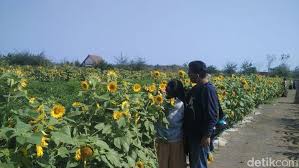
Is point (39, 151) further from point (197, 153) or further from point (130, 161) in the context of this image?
point (197, 153)

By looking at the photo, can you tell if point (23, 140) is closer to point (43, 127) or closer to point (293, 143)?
point (43, 127)

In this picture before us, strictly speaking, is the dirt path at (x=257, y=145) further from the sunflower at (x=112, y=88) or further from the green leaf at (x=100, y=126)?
the green leaf at (x=100, y=126)

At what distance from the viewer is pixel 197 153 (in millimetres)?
4500

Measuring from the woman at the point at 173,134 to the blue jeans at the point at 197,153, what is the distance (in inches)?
4.8

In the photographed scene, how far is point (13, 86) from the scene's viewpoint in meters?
2.83

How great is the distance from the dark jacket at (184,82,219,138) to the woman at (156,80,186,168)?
0.12 m

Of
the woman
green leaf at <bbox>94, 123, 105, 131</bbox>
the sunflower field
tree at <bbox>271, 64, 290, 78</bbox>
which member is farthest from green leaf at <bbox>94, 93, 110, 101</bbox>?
tree at <bbox>271, 64, 290, 78</bbox>

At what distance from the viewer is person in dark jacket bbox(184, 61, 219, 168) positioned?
432 cm

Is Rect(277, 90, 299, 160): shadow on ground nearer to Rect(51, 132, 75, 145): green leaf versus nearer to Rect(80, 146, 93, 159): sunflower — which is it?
Rect(80, 146, 93, 159): sunflower

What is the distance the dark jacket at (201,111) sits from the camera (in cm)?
431

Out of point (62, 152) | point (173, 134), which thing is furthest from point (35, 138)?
point (173, 134)

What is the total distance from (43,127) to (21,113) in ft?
0.51

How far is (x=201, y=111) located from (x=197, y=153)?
45cm

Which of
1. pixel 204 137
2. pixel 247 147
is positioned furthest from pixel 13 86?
pixel 247 147
